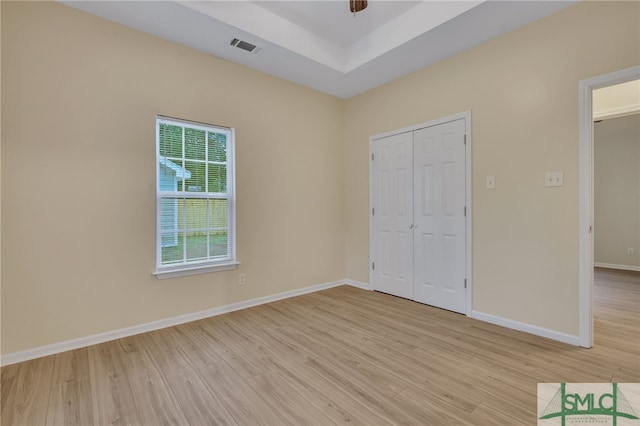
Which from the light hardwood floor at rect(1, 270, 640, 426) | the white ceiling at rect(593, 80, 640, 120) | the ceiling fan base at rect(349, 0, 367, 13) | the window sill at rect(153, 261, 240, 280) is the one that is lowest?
the light hardwood floor at rect(1, 270, 640, 426)

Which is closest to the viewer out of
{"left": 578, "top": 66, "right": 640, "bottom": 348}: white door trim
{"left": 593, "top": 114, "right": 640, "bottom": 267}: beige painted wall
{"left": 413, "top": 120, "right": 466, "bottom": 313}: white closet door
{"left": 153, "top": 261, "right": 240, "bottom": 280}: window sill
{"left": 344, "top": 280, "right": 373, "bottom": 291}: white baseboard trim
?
{"left": 578, "top": 66, "right": 640, "bottom": 348}: white door trim

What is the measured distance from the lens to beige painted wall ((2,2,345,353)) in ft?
7.38

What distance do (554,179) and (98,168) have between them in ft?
13.5

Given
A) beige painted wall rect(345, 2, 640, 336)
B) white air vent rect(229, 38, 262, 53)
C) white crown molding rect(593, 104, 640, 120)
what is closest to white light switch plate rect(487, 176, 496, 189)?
beige painted wall rect(345, 2, 640, 336)

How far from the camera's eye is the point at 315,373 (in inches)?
81.0

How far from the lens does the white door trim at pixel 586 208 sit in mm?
2371

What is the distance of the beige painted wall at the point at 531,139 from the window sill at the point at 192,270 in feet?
9.08

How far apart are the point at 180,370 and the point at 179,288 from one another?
1.06m

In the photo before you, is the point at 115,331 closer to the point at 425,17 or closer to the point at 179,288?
the point at 179,288

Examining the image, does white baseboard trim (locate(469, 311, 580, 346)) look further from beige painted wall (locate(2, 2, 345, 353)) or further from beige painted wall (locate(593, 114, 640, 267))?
beige painted wall (locate(593, 114, 640, 267))

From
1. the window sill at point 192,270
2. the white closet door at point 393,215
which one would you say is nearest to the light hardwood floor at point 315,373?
the window sill at point 192,270

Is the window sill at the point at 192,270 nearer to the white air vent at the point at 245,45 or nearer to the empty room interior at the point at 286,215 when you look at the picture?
the empty room interior at the point at 286,215

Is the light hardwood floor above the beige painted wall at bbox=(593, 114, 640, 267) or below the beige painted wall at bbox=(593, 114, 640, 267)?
below

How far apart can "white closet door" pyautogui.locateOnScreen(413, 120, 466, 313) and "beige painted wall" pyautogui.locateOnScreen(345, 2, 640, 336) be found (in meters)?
0.16
